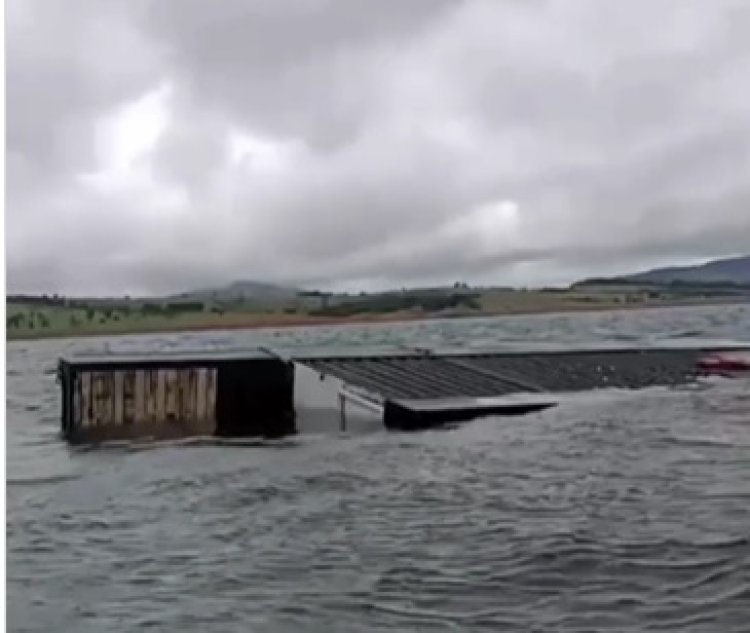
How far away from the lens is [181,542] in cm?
154

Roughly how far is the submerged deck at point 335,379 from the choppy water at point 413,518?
0.03 m

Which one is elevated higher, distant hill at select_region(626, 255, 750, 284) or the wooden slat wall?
distant hill at select_region(626, 255, 750, 284)

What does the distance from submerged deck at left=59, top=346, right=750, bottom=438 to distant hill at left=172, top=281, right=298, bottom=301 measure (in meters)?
0.10

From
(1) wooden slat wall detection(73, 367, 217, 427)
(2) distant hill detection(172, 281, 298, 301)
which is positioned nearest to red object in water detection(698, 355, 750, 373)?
(2) distant hill detection(172, 281, 298, 301)

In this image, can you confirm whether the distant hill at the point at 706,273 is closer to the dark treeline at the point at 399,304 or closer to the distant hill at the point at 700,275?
the distant hill at the point at 700,275

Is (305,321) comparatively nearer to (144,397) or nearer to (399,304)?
(399,304)

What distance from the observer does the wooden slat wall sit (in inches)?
64.2

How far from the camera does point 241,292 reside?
1630mm

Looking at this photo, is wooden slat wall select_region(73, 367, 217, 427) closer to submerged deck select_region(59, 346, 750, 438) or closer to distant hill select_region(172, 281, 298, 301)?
submerged deck select_region(59, 346, 750, 438)

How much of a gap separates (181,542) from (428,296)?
490 mm

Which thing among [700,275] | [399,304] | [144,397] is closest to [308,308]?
[399,304]

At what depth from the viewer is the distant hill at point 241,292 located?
162 cm

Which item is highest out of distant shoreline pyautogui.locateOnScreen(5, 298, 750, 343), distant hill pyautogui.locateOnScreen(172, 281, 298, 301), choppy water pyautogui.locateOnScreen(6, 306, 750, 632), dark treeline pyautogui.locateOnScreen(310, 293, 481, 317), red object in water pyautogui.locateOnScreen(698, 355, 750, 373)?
distant hill pyautogui.locateOnScreen(172, 281, 298, 301)

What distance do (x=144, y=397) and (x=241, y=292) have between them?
215 millimetres
